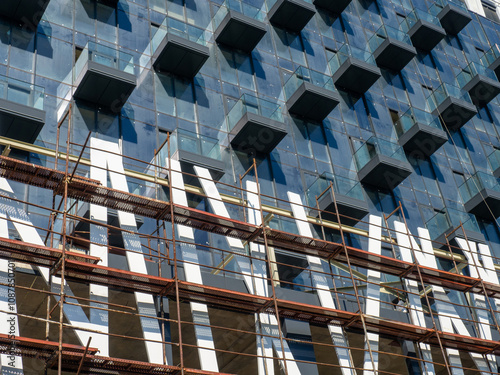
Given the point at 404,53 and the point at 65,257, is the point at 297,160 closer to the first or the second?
the point at 404,53

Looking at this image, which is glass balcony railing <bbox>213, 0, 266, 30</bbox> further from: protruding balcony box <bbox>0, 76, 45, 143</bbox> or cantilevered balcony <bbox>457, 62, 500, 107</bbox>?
cantilevered balcony <bbox>457, 62, 500, 107</bbox>

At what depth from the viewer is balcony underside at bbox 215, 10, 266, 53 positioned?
27.0m

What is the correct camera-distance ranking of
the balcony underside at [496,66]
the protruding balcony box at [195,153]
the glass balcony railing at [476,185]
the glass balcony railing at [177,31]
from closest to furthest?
the protruding balcony box at [195,153], the glass balcony railing at [177,31], the glass balcony railing at [476,185], the balcony underside at [496,66]

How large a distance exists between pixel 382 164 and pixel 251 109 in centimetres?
583

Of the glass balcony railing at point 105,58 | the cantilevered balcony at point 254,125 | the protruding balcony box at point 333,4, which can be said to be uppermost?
the protruding balcony box at point 333,4

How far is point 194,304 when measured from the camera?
1580cm

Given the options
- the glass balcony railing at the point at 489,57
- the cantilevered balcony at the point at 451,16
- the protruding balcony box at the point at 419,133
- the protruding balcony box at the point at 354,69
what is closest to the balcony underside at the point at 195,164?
the protruding balcony box at the point at 354,69

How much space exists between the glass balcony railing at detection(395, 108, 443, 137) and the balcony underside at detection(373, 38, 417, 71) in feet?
11.3

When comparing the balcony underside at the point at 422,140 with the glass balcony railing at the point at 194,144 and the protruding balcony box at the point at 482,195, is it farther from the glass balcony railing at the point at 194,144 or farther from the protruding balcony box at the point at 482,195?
the glass balcony railing at the point at 194,144

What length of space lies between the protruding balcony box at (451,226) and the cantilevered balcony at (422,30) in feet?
36.4

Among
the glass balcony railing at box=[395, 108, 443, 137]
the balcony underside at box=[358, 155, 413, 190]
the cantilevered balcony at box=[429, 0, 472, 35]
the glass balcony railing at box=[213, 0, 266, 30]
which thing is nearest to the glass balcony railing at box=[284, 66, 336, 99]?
the glass balcony railing at box=[213, 0, 266, 30]

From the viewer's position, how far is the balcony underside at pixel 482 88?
34.9 meters

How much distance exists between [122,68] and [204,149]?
3.77 metres

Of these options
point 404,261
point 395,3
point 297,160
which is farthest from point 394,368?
point 395,3
